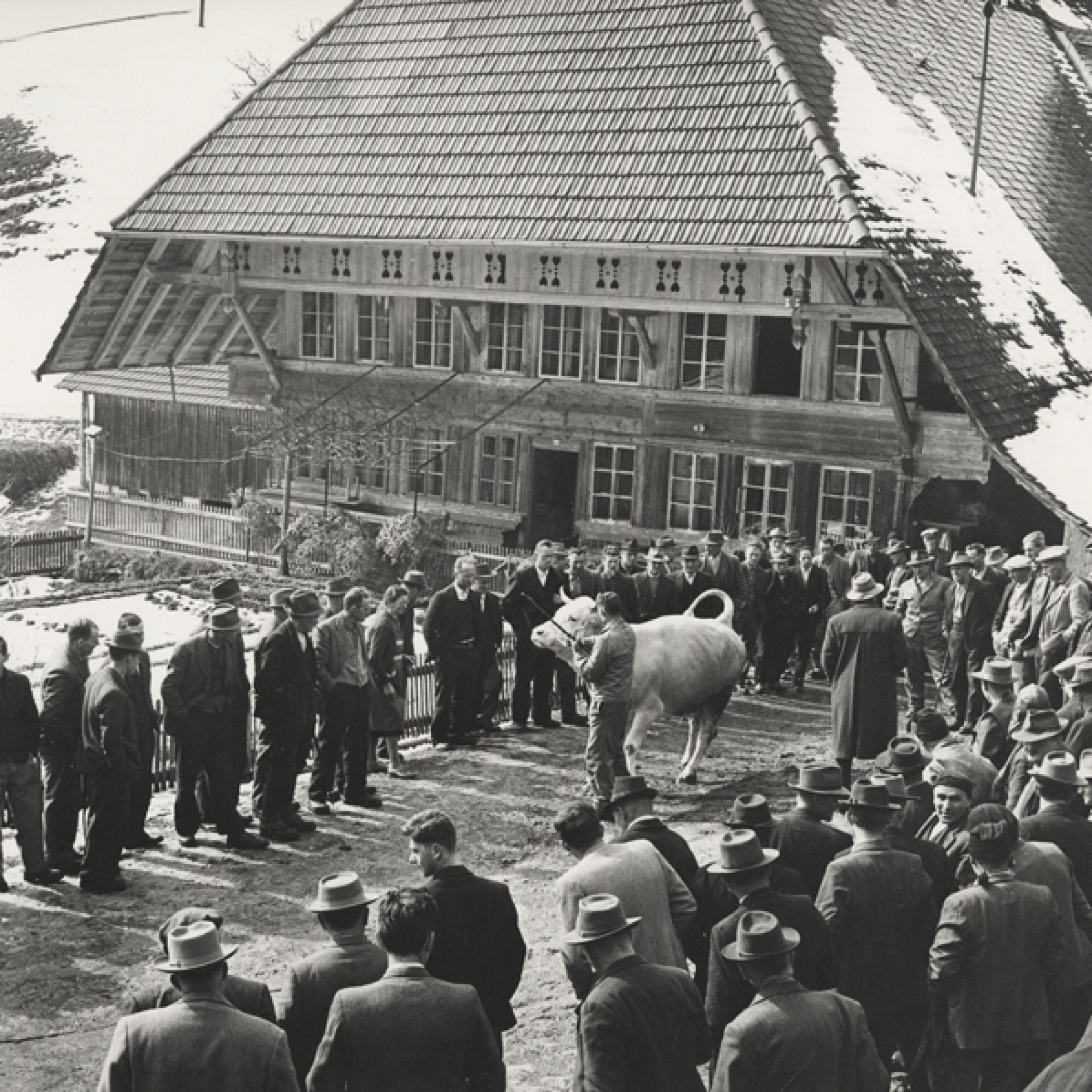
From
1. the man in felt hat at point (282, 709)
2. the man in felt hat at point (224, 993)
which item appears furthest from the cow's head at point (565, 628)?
the man in felt hat at point (224, 993)

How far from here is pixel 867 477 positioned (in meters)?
23.1

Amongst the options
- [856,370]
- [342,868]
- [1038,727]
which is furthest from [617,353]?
[1038,727]

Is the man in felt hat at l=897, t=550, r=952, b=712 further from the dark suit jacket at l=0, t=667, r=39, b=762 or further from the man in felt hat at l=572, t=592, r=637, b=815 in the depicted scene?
the dark suit jacket at l=0, t=667, r=39, b=762

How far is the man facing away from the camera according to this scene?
5578 millimetres

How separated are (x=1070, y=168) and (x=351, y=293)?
11534 mm

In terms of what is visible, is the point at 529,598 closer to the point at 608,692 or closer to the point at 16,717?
the point at 608,692

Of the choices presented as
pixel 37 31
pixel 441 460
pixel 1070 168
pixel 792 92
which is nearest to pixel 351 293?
pixel 441 460

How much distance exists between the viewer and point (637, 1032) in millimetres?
5684

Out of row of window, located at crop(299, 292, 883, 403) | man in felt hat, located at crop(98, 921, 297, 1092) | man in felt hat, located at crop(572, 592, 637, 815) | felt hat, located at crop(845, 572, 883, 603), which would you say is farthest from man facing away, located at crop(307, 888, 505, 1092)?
row of window, located at crop(299, 292, 883, 403)

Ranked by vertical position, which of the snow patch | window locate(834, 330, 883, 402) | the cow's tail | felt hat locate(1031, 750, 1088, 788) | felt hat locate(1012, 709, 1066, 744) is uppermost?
the snow patch

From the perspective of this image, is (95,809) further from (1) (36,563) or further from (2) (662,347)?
(1) (36,563)

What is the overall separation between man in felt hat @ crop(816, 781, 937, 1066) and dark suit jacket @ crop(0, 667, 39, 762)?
18.6 feet

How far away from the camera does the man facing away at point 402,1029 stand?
18.3ft

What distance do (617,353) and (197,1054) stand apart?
20.5 meters
